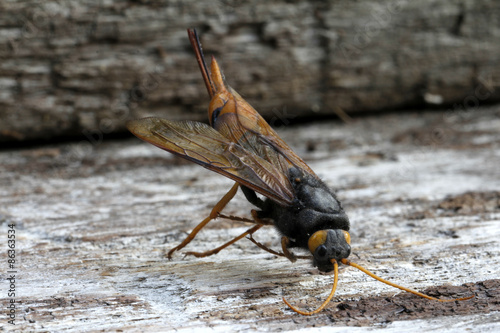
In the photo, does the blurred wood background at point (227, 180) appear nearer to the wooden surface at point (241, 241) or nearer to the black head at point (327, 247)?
the wooden surface at point (241, 241)

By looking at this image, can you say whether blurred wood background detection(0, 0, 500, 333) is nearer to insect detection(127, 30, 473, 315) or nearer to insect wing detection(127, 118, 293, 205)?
insect detection(127, 30, 473, 315)

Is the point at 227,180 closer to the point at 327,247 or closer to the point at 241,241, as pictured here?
the point at 241,241

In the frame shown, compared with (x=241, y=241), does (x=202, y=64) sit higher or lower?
higher

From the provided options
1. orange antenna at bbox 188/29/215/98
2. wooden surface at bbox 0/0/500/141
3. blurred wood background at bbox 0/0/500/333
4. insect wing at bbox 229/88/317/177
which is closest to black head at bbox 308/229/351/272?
blurred wood background at bbox 0/0/500/333

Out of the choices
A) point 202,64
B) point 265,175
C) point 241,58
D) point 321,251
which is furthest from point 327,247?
point 241,58

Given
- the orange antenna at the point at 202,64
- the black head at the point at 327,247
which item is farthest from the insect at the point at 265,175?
the orange antenna at the point at 202,64

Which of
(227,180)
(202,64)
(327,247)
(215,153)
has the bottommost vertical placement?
(327,247)

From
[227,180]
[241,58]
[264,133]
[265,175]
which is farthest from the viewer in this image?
[241,58]
